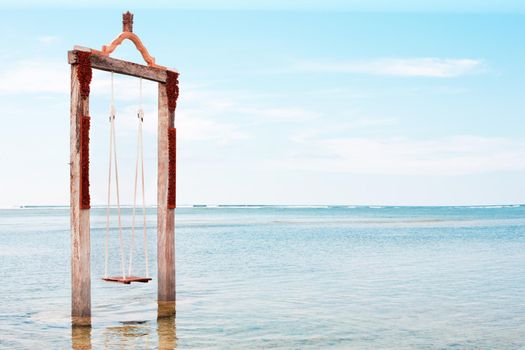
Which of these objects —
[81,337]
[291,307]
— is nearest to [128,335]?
[81,337]

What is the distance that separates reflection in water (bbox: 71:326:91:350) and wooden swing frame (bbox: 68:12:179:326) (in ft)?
0.41

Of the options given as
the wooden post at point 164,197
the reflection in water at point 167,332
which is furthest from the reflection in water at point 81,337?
the wooden post at point 164,197

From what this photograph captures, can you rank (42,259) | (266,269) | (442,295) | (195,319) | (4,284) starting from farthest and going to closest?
(42,259) < (266,269) < (4,284) < (442,295) < (195,319)

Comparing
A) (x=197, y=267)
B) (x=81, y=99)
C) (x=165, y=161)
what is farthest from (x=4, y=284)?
(x=81, y=99)

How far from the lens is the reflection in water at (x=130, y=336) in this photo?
13688 mm

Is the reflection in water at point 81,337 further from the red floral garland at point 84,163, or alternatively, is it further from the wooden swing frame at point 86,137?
the red floral garland at point 84,163

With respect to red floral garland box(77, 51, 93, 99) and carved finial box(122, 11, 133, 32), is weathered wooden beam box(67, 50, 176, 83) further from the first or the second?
carved finial box(122, 11, 133, 32)

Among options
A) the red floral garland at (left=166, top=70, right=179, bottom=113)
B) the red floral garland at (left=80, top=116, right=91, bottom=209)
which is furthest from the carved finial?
the red floral garland at (left=80, top=116, right=91, bottom=209)

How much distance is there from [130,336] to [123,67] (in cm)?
561

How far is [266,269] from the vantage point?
31.2 m

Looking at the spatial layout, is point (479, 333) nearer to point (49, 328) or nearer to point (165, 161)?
point (165, 161)

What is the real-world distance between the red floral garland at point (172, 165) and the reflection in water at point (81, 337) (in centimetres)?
345

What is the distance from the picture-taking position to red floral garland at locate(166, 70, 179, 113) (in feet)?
53.3

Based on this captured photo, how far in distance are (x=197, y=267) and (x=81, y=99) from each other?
745 inches
